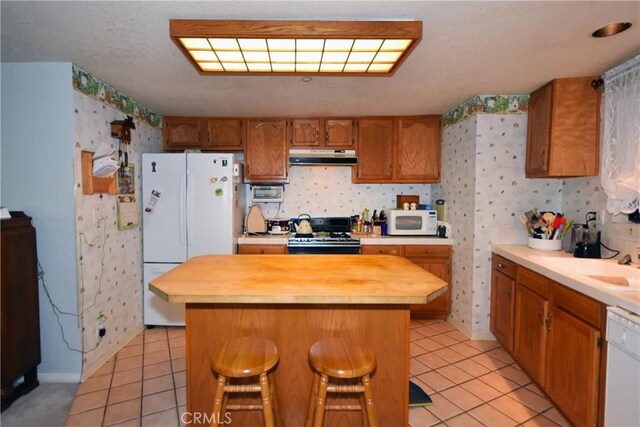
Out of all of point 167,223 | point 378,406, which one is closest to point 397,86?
point 378,406

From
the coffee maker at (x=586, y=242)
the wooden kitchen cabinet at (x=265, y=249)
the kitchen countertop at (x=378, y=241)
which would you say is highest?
the coffee maker at (x=586, y=242)

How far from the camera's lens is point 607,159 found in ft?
7.38

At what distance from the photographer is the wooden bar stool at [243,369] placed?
4.27 feet

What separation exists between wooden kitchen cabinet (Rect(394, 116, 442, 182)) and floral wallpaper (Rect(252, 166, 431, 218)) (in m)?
0.33

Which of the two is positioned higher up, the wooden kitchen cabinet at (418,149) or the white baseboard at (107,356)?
the wooden kitchen cabinet at (418,149)

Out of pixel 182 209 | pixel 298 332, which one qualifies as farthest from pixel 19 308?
pixel 298 332

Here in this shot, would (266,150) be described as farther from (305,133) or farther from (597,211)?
(597,211)

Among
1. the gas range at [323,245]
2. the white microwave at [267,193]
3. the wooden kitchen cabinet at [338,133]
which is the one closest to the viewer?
the gas range at [323,245]

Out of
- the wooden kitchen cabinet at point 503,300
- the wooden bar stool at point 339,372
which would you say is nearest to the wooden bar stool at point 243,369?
the wooden bar stool at point 339,372

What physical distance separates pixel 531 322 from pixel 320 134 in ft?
8.62

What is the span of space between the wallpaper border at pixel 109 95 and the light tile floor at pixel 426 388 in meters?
2.11

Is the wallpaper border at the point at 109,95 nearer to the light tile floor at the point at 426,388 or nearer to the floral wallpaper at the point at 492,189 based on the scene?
the light tile floor at the point at 426,388

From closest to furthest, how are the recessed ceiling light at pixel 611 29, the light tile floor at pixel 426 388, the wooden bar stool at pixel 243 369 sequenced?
the wooden bar stool at pixel 243 369, the recessed ceiling light at pixel 611 29, the light tile floor at pixel 426 388

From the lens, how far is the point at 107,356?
8.44 feet
